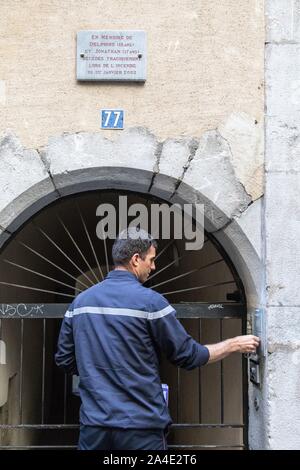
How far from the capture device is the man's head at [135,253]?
2523 millimetres

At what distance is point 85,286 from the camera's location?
12.4ft

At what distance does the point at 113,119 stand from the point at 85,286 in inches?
48.4

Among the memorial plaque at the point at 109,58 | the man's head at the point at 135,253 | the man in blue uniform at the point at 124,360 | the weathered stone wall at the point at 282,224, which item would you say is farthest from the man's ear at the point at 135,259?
the memorial plaque at the point at 109,58

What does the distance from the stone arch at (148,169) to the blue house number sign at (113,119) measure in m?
0.07

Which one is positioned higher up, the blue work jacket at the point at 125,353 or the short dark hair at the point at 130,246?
the short dark hair at the point at 130,246

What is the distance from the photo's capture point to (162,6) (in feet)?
10.6

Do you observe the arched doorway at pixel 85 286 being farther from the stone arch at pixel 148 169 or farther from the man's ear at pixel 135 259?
the man's ear at pixel 135 259

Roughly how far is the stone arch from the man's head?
2.35ft

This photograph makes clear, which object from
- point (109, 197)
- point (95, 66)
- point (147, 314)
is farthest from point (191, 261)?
point (147, 314)

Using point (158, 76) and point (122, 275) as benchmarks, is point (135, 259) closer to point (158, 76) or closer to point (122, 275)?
point (122, 275)

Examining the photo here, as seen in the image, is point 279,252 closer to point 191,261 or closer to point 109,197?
point 109,197

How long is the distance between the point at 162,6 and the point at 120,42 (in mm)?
336

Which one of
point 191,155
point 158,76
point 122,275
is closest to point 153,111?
point 158,76

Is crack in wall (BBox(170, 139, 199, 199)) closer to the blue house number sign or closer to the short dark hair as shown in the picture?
the blue house number sign
